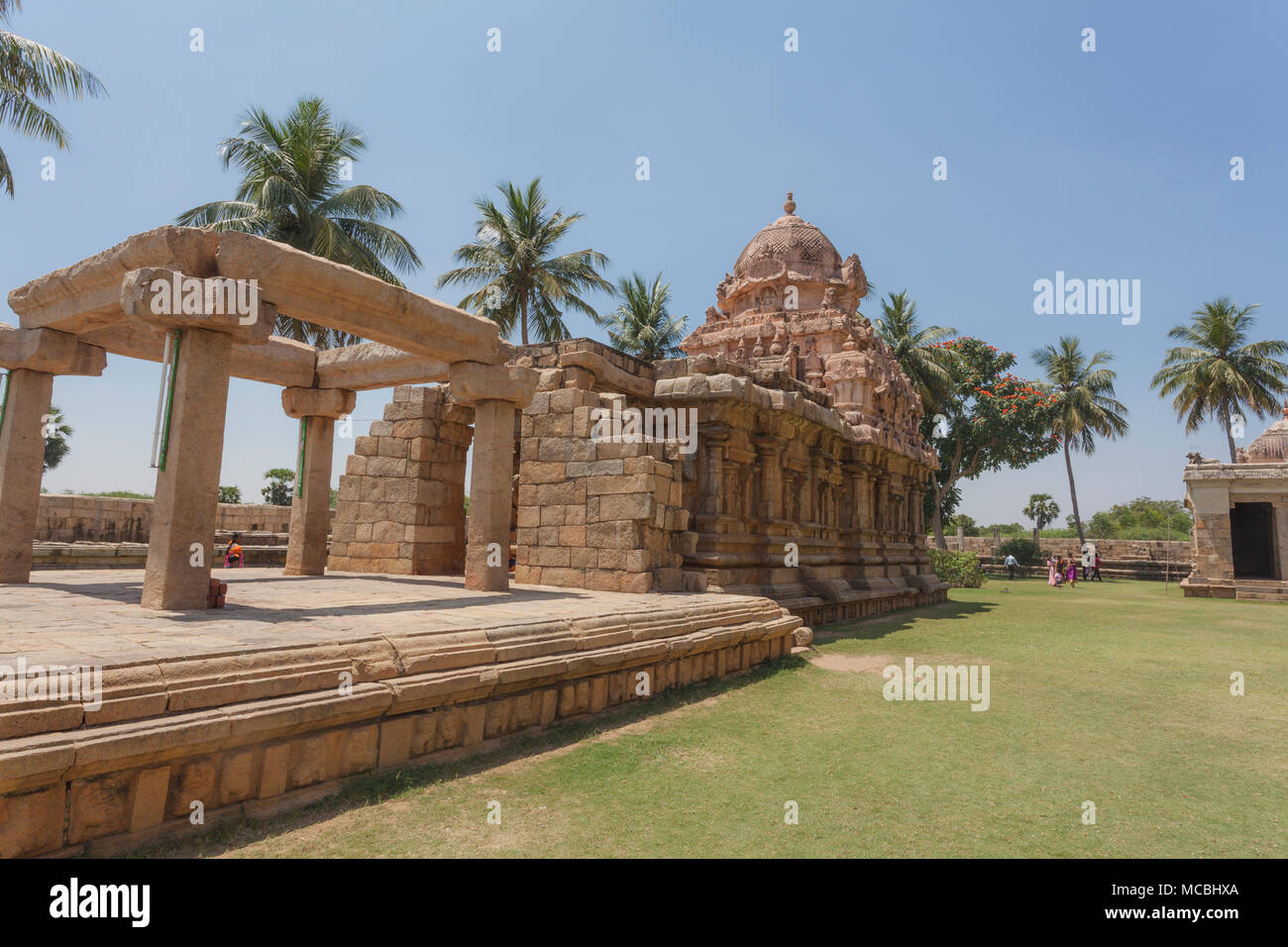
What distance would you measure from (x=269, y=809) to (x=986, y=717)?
5888 mm

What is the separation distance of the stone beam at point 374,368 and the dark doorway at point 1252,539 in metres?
30.5

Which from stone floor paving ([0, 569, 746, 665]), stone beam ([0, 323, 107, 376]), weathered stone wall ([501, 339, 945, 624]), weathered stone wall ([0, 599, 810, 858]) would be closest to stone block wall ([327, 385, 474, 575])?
weathered stone wall ([501, 339, 945, 624])

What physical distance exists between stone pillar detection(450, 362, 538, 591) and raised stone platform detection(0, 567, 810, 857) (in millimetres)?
1218

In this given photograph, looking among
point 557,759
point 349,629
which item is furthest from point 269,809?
point 557,759

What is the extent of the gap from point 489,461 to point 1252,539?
31.5 metres

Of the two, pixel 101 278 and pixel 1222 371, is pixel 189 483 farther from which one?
pixel 1222 371

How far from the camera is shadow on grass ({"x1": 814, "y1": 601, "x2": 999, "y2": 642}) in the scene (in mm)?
12125

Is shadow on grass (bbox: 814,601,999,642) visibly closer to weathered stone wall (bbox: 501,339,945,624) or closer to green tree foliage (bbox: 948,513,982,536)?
weathered stone wall (bbox: 501,339,945,624)

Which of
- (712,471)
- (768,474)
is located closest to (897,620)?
(768,474)

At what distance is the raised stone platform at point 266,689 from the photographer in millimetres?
3016

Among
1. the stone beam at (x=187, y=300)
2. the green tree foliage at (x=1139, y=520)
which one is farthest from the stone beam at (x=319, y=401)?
the green tree foliage at (x=1139, y=520)

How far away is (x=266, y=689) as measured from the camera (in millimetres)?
3668

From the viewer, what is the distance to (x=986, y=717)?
6.57 m
